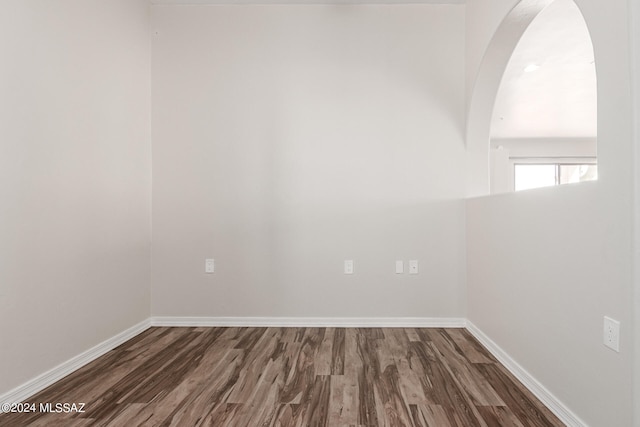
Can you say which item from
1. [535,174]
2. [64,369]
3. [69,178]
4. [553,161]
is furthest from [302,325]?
[553,161]

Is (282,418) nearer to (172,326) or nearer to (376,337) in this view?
(376,337)

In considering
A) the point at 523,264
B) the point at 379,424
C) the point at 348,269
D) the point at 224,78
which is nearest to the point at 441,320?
the point at 348,269

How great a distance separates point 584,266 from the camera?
5.66 feet

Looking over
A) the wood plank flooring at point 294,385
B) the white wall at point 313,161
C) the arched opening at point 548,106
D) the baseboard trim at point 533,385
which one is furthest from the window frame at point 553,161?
the wood plank flooring at point 294,385

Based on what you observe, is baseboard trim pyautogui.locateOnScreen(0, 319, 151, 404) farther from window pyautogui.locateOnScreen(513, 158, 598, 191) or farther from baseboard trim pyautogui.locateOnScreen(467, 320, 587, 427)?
window pyautogui.locateOnScreen(513, 158, 598, 191)

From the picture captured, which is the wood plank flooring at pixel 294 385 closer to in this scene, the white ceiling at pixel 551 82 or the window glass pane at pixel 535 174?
the white ceiling at pixel 551 82

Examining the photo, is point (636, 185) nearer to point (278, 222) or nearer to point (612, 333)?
point (612, 333)

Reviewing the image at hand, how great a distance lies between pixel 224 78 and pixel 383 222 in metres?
1.86

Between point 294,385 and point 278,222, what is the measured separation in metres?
1.53

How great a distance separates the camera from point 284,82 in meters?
3.48

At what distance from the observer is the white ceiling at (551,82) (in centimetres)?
348

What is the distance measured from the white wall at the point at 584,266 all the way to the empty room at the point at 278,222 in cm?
2

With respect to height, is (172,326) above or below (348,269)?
below

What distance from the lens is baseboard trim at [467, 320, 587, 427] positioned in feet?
5.98
